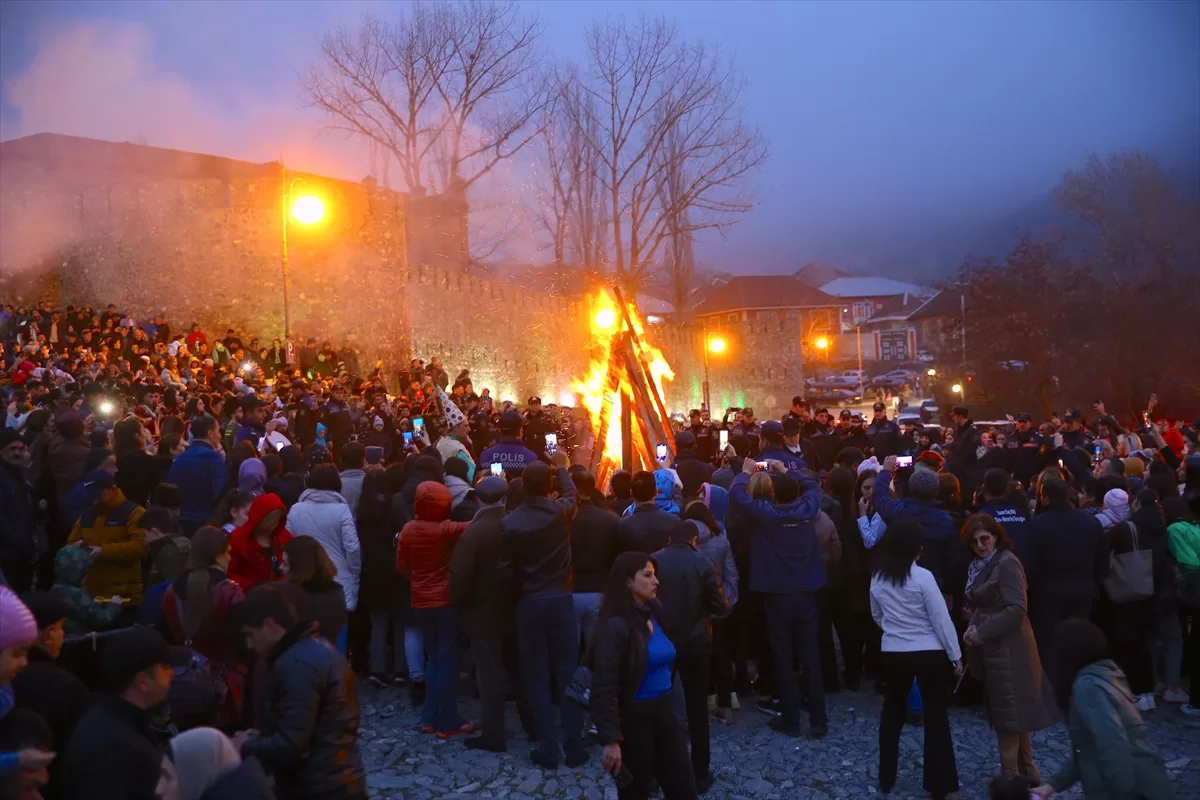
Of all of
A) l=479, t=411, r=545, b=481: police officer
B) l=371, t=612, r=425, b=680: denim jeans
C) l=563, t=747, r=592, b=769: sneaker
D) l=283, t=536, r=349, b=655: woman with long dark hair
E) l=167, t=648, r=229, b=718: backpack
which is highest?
l=479, t=411, r=545, b=481: police officer

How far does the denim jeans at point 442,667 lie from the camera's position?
6.79m

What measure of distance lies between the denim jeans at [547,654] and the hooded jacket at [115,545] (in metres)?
2.18

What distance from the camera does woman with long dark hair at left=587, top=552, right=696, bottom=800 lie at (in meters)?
4.31

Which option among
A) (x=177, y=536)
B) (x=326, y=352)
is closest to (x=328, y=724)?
(x=177, y=536)

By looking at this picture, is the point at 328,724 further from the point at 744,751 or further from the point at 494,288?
the point at 494,288

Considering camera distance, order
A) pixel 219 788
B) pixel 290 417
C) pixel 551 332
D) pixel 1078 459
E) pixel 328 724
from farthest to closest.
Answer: pixel 551 332, pixel 290 417, pixel 1078 459, pixel 328 724, pixel 219 788

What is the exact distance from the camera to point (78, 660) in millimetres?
5551

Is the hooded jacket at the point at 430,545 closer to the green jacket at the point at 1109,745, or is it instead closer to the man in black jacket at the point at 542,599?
the man in black jacket at the point at 542,599

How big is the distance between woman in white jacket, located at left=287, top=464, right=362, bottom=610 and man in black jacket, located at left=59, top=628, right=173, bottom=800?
11.4ft

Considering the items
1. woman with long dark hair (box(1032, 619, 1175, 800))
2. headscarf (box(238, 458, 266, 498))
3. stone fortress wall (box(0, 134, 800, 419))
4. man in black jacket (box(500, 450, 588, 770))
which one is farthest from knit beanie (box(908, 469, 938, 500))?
stone fortress wall (box(0, 134, 800, 419))

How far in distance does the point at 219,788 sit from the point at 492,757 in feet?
11.1

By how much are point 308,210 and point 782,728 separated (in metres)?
18.5

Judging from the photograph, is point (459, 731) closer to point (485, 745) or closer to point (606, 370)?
point (485, 745)

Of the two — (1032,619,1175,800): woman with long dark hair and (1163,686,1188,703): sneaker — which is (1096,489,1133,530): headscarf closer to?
(1163,686,1188,703): sneaker
